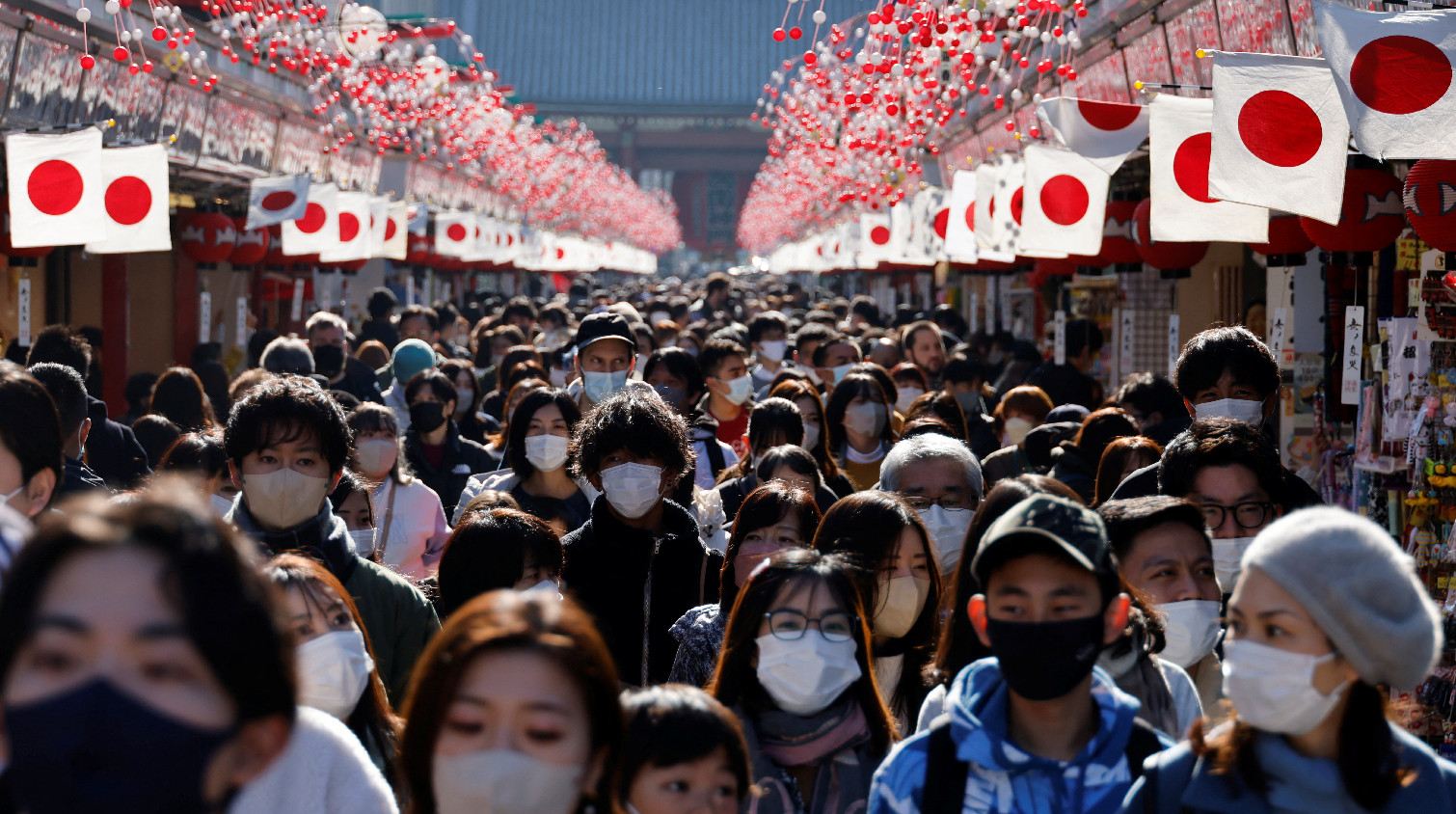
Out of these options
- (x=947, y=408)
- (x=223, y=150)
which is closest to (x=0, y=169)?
(x=223, y=150)

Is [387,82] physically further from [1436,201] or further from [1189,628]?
[1189,628]

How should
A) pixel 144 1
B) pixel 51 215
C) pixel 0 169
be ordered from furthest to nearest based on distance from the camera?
pixel 144 1
pixel 0 169
pixel 51 215

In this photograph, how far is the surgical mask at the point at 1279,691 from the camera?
7.48ft

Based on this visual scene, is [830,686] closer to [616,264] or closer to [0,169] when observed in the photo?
[0,169]

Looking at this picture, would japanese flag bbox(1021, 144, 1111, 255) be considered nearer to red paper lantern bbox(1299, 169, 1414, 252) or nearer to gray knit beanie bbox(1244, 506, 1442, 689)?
red paper lantern bbox(1299, 169, 1414, 252)

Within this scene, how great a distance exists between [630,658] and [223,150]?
10.5 m

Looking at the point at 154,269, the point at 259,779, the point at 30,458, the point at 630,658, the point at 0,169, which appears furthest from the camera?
the point at 154,269

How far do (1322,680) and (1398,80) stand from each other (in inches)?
134

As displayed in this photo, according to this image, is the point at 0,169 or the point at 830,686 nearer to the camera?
the point at 830,686

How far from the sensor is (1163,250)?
30.0 feet

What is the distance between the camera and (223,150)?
1362cm

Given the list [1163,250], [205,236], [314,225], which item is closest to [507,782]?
[1163,250]

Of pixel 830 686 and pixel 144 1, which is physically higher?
pixel 144 1

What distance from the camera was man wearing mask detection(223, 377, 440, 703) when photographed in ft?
12.4
